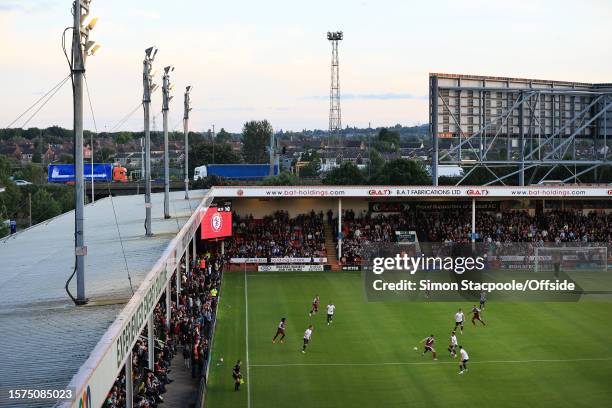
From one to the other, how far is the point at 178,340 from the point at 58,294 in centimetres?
1075

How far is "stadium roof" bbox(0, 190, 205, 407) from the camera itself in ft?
41.5

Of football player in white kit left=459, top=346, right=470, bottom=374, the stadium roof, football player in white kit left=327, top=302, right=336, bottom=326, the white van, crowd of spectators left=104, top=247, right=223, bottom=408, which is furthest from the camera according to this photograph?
the white van

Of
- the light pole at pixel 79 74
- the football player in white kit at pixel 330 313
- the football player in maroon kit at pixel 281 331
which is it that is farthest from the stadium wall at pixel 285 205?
the light pole at pixel 79 74

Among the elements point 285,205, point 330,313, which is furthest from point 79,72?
point 285,205

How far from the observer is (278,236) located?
5141cm

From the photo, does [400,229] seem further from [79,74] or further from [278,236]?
[79,74]

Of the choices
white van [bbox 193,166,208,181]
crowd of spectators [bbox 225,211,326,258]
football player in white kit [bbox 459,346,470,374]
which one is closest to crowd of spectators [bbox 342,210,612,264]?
crowd of spectators [bbox 225,211,326,258]

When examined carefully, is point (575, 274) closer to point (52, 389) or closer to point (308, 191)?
point (308, 191)

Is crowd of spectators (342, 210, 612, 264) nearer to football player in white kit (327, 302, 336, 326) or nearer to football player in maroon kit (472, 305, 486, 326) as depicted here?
football player in white kit (327, 302, 336, 326)

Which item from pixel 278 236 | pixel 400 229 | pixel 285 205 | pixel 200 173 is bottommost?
pixel 278 236

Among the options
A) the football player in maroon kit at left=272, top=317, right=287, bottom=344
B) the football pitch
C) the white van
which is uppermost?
the white van

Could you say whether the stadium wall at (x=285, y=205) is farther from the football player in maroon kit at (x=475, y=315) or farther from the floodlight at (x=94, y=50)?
the floodlight at (x=94, y=50)

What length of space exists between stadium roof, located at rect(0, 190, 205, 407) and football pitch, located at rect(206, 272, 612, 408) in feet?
15.8

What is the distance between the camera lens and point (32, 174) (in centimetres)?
10250
